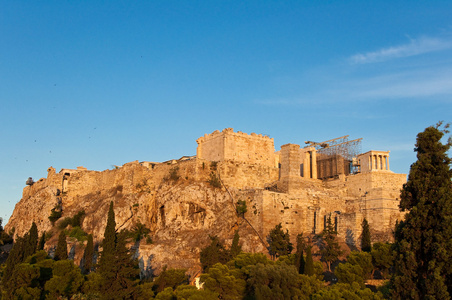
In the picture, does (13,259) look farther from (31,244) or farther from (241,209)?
(241,209)

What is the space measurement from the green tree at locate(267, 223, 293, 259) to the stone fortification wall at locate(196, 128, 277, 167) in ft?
37.6

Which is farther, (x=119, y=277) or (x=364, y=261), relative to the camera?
(x=364, y=261)

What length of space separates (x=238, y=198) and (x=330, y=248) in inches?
434

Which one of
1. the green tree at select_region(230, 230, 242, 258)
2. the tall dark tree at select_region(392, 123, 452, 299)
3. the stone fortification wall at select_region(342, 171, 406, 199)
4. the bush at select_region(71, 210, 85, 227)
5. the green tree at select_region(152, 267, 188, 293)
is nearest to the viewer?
the tall dark tree at select_region(392, 123, 452, 299)

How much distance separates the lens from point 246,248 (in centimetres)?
4422

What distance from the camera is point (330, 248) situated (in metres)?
40.5

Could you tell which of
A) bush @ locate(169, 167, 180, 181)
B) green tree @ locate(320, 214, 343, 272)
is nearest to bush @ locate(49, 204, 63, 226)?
bush @ locate(169, 167, 180, 181)

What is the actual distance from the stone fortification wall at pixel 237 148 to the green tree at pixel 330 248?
44.5 feet

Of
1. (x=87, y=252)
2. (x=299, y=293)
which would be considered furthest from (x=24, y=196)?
(x=299, y=293)

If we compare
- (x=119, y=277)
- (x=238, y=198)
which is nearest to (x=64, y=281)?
(x=119, y=277)

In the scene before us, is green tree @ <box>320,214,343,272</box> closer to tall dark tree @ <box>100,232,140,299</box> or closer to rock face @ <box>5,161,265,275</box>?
rock face @ <box>5,161,265,275</box>

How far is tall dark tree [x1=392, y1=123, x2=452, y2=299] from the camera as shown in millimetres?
21484

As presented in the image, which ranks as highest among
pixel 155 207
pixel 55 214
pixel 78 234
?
pixel 155 207

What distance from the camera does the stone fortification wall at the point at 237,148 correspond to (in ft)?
176
